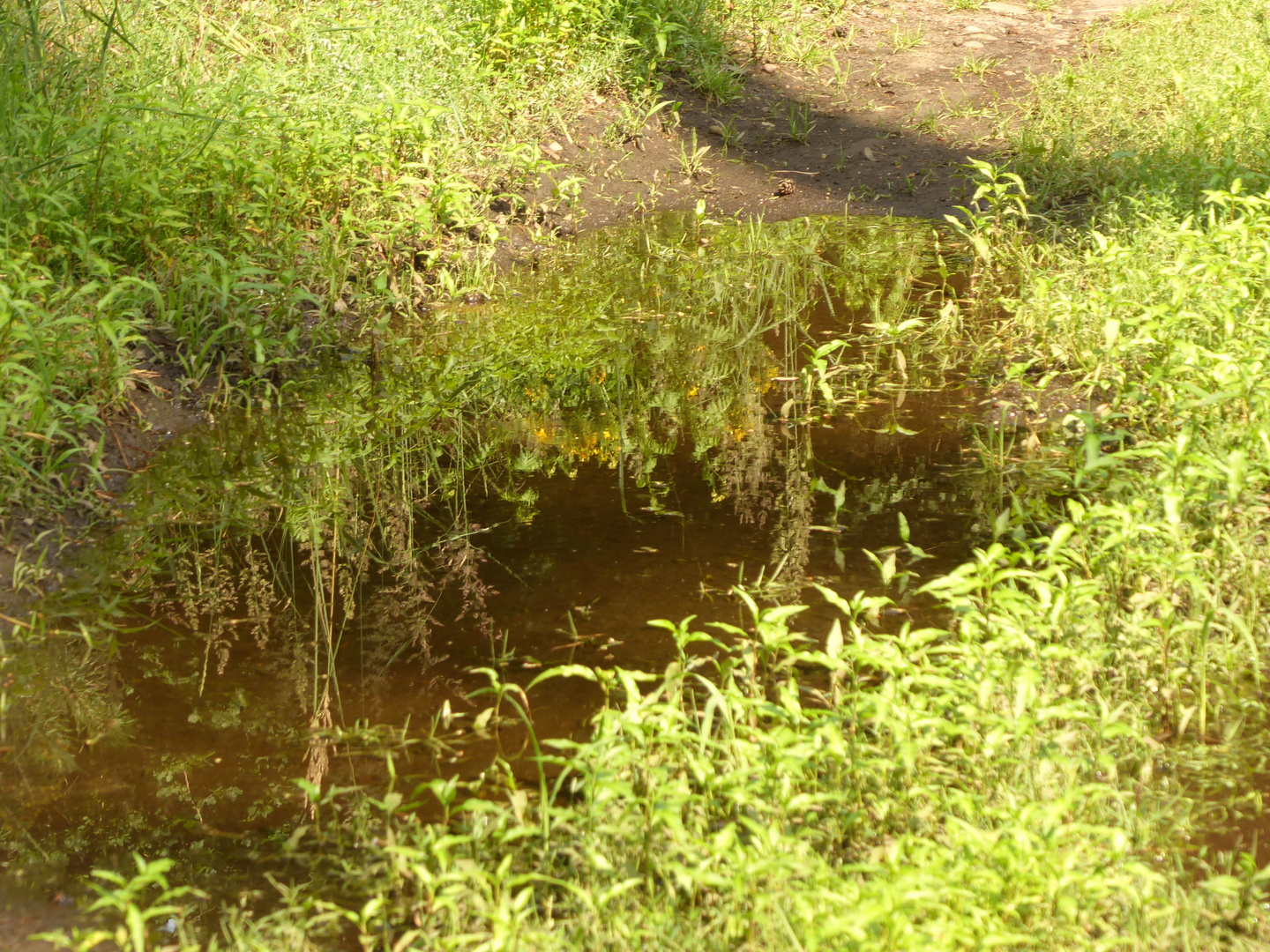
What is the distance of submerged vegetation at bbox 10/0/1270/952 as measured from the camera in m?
2.02

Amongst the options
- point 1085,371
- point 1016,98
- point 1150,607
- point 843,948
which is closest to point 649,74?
point 1016,98

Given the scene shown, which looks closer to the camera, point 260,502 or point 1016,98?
point 260,502

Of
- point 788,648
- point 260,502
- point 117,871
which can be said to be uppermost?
point 788,648

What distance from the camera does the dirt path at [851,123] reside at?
6629mm

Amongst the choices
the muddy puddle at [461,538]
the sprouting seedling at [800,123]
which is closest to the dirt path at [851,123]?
the sprouting seedling at [800,123]

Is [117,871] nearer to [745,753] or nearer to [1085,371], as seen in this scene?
[745,753]

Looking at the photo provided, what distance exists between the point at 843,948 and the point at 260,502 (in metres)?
2.42

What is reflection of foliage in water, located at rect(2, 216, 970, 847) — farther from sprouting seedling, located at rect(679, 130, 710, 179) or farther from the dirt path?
sprouting seedling, located at rect(679, 130, 710, 179)

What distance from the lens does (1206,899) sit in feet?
6.47

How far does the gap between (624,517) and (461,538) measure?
1.63 feet

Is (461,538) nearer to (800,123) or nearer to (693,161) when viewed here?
(693,161)

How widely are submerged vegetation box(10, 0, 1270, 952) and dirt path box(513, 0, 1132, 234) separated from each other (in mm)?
463

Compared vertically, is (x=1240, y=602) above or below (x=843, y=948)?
above

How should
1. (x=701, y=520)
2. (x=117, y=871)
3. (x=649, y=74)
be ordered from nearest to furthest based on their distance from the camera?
(x=117, y=871), (x=701, y=520), (x=649, y=74)
